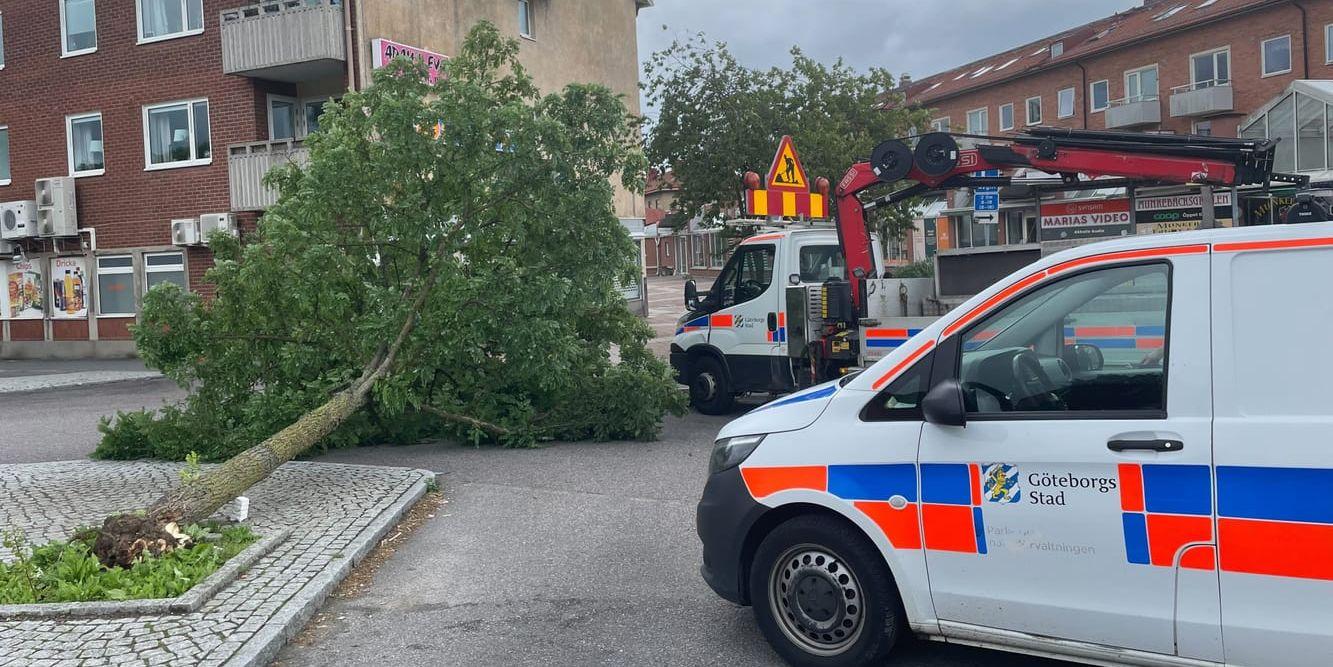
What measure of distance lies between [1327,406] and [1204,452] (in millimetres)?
404

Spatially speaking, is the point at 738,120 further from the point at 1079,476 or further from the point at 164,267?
the point at 1079,476

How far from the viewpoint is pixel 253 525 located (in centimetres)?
781

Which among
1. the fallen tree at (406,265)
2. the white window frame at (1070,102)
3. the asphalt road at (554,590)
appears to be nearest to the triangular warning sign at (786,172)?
the fallen tree at (406,265)

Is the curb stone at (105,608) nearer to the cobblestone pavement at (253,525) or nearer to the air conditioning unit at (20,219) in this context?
the cobblestone pavement at (253,525)

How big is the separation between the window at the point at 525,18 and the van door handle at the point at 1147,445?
1106 inches

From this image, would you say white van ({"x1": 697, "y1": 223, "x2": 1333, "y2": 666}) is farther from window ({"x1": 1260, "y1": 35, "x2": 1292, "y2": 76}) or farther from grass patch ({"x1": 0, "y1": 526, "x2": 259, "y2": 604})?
window ({"x1": 1260, "y1": 35, "x2": 1292, "y2": 76})

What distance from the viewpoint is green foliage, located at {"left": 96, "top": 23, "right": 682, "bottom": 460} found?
1025 cm

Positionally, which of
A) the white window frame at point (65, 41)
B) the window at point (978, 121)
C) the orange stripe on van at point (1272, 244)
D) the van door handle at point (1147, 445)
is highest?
the window at point (978, 121)

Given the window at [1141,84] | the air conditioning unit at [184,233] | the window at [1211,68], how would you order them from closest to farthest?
the air conditioning unit at [184,233] < the window at [1211,68] < the window at [1141,84]

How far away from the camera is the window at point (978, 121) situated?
5928 centimetres

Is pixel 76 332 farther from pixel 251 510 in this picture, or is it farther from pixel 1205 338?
pixel 1205 338

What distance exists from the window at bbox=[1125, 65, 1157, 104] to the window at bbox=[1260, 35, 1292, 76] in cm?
532

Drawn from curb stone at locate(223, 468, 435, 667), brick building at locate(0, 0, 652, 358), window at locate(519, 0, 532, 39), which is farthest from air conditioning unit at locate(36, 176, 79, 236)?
curb stone at locate(223, 468, 435, 667)

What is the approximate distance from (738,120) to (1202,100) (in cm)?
2981
